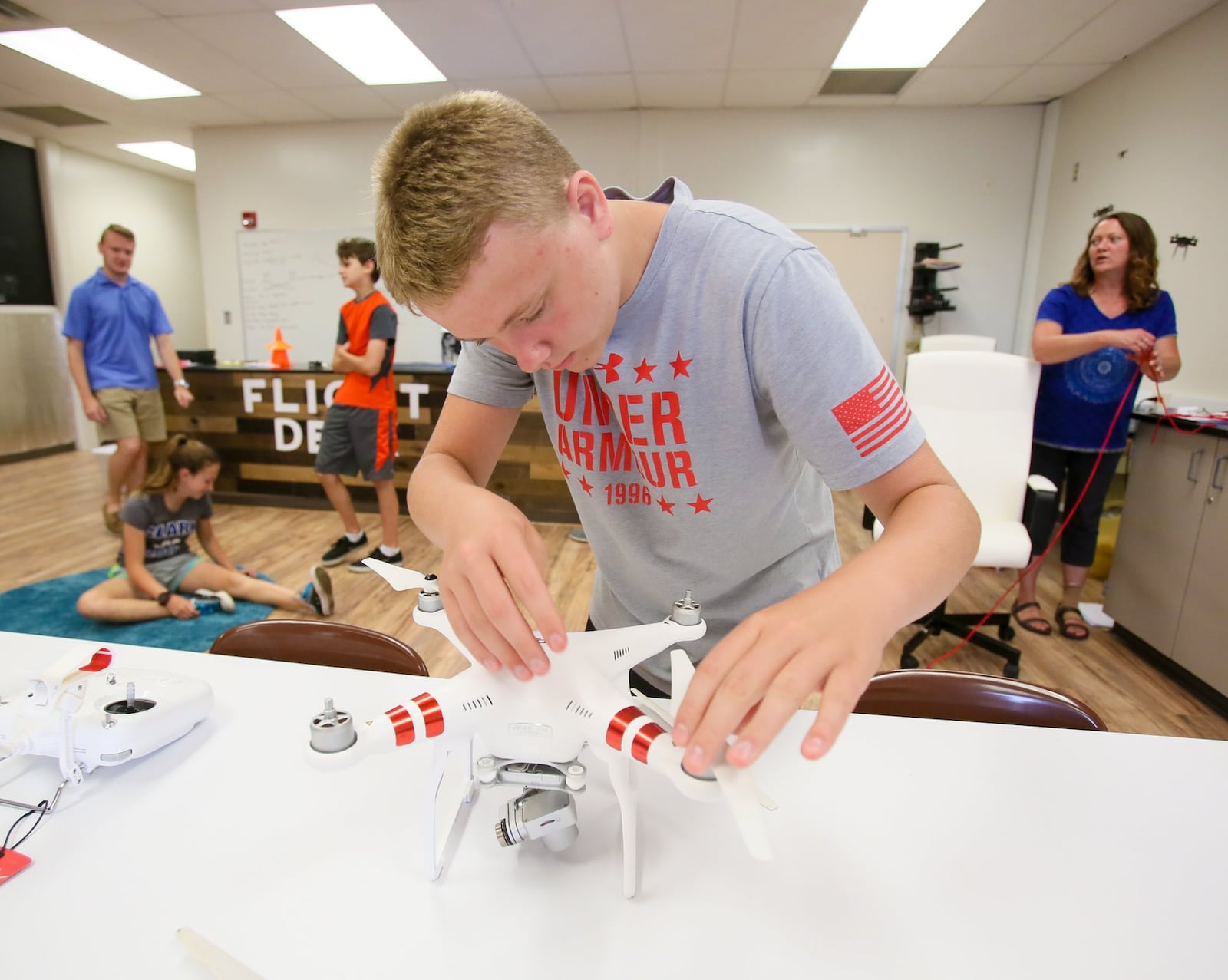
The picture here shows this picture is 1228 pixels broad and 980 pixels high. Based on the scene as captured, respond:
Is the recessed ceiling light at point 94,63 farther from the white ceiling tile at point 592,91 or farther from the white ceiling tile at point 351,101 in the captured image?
the white ceiling tile at point 592,91

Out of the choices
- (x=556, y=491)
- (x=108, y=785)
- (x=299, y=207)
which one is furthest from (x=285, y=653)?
(x=299, y=207)

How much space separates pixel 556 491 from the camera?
412cm

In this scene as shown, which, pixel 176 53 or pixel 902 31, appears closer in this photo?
pixel 902 31

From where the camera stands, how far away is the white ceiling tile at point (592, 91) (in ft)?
15.5

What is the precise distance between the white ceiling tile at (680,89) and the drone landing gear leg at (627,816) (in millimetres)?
4960

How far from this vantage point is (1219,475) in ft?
7.62

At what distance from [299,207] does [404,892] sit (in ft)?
21.1

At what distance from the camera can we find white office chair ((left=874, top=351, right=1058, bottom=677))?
8.18ft

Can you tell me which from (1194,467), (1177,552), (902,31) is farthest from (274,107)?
(1177,552)

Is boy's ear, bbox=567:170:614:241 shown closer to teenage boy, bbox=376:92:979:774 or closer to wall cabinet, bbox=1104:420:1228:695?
teenage boy, bbox=376:92:979:774

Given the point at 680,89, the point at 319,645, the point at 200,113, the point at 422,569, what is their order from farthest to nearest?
the point at 200,113 → the point at 680,89 → the point at 422,569 → the point at 319,645

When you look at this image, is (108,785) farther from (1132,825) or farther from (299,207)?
(299,207)

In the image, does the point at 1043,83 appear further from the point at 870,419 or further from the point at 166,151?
the point at 166,151

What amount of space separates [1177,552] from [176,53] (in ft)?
19.0
